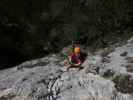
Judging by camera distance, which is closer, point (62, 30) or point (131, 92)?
point (131, 92)

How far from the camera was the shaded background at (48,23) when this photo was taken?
1277 cm

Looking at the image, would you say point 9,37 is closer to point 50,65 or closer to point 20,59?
point 20,59

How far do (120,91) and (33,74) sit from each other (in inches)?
132

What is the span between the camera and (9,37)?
15117mm

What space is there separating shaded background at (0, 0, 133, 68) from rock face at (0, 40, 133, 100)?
155 inches

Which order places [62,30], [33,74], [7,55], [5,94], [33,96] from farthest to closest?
[7,55] < [62,30] < [33,74] < [5,94] < [33,96]

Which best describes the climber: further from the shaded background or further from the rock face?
the shaded background

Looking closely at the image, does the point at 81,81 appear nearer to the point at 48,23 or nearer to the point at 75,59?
the point at 75,59

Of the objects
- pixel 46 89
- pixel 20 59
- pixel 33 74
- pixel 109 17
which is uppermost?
pixel 109 17

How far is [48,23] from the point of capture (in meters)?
14.6

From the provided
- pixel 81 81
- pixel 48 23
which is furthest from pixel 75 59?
pixel 48 23

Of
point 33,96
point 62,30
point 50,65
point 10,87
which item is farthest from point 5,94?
point 62,30

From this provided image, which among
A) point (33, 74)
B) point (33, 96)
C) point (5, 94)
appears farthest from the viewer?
point (33, 74)

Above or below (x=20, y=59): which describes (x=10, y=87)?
below
